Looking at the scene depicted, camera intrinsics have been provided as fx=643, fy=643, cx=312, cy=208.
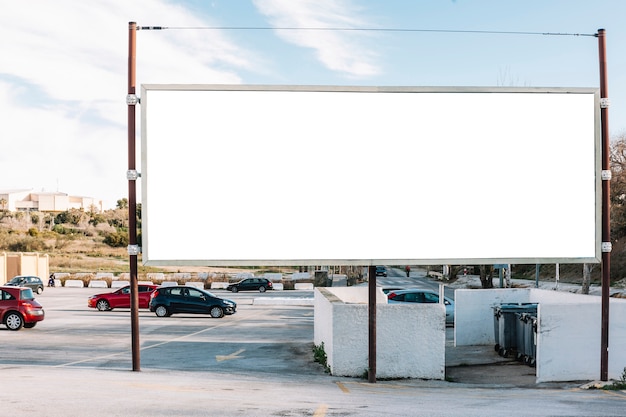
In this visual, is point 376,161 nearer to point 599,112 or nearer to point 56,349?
point 599,112

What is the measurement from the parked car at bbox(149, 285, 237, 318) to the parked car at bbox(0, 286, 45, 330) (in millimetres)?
5769

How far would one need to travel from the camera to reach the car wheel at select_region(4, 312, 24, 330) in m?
23.0

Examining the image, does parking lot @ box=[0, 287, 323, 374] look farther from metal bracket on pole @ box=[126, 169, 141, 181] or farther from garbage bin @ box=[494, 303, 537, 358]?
garbage bin @ box=[494, 303, 537, 358]

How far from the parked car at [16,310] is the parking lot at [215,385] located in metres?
0.44

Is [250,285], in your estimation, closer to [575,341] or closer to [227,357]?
[227,357]

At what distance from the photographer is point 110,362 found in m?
16.2

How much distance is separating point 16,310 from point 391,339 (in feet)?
49.2

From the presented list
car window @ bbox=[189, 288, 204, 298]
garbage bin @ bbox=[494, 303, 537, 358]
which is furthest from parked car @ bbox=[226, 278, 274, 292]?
garbage bin @ bbox=[494, 303, 537, 358]

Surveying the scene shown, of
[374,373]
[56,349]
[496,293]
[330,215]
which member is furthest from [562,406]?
[56,349]

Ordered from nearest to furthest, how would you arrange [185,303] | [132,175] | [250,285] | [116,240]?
[132,175] → [185,303] → [250,285] → [116,240]

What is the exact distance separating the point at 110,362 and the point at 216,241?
5.34 metres

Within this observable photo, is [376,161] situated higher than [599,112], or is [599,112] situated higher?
[599,112]

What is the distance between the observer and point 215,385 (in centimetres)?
Answer: 1260

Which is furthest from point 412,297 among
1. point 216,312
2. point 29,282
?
point 29,282
